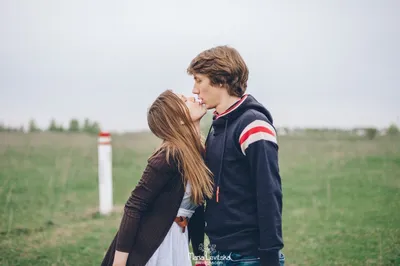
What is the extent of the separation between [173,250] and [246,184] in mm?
682

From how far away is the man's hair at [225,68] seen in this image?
2.81 metres

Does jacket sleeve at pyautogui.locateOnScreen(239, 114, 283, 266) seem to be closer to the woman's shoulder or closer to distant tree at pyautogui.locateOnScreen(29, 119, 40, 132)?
the woman's shoulder

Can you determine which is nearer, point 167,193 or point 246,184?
point 246,184

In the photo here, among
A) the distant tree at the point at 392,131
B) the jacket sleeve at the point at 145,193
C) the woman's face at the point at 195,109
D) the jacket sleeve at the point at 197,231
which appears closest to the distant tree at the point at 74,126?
the distant tree at the point at 392,131

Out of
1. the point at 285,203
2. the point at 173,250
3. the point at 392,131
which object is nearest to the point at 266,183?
the point at 173,250

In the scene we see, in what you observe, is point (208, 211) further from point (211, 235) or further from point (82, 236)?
point (82, 236)

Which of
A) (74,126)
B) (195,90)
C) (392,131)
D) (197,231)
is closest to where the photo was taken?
(195,90)

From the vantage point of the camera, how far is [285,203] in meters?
7.83

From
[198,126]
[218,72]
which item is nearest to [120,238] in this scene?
[198,126]

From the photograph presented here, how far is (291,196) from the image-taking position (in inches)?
328

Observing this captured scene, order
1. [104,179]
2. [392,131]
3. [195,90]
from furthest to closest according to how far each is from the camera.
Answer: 1. [392,131]
2. [104,179]
3. [195,90]

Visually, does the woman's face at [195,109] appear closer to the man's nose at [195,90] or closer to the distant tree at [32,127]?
the man's nose at [195,90]

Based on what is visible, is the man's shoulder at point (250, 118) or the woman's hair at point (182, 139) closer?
the man's shoulder at point (250, 118)

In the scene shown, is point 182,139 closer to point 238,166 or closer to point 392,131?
point 238,166
